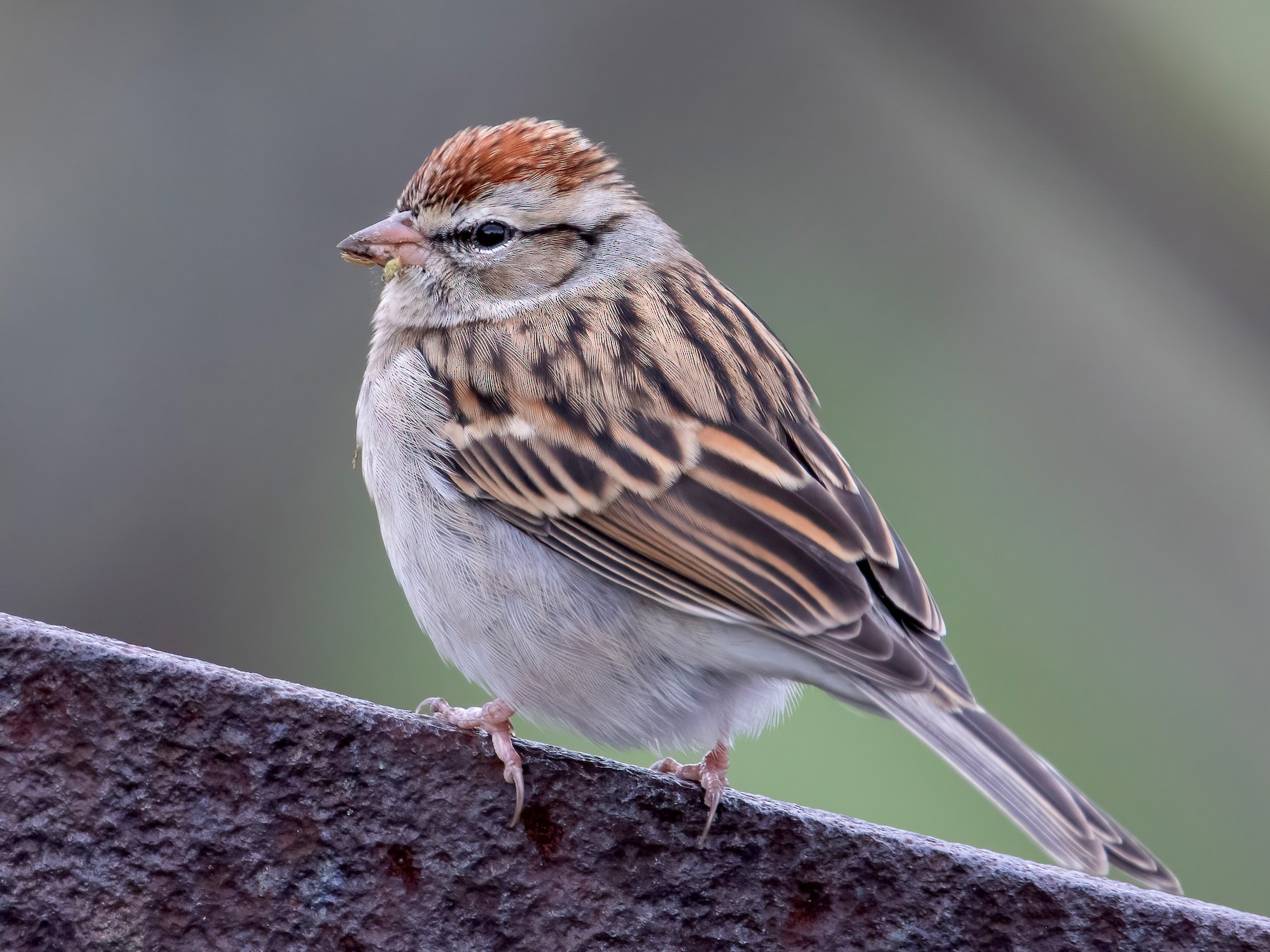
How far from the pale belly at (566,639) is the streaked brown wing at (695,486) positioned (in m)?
0.05

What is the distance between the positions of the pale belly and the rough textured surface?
1.28 ft

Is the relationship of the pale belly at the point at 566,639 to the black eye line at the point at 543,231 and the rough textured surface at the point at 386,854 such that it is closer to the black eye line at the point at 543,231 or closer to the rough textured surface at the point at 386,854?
the rough textured surface at the point at 386,854

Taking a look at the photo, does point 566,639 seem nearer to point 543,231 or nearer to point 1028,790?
point 1028,790

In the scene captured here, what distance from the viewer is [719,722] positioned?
2.00 meters

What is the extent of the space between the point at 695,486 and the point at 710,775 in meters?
0.41

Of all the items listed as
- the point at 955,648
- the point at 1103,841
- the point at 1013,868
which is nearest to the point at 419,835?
the point at 1013,868

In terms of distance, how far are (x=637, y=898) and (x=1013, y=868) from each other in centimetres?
38

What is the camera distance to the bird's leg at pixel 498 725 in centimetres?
146

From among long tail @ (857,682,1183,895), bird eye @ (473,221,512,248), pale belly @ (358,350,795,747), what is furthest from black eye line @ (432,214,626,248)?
long tail @ (857,682,1183,895)

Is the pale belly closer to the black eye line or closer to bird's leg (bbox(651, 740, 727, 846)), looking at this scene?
bird's leg (bbox(651, 740, 727, 846))

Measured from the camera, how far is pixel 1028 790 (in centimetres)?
165

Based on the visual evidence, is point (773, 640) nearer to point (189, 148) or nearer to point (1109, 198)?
point (1109, 198)

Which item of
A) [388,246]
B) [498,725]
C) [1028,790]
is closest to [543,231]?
[388,246]

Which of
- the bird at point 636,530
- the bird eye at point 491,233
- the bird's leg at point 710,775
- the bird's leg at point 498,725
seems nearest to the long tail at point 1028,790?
the bird at point 636,530
